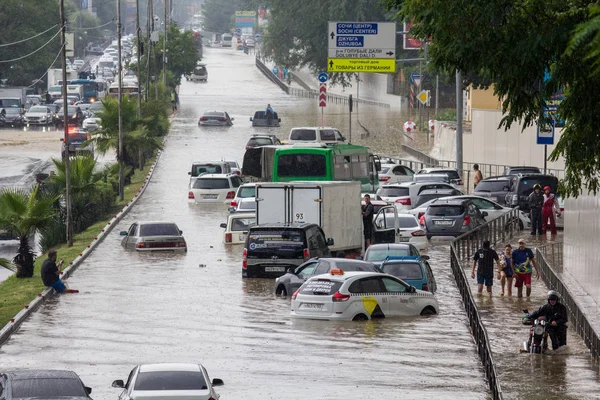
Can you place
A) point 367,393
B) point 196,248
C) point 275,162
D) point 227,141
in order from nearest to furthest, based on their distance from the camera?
1. point 367,393
2. point 196,248
3. point 275,162
4. point 227,141

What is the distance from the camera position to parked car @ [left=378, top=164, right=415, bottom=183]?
2215 inches

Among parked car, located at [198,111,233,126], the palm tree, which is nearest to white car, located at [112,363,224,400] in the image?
the palm tree

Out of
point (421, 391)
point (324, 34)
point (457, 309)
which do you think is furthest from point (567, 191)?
point (324, 34)

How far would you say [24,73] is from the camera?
130 m

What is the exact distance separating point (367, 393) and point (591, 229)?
40.3 ft

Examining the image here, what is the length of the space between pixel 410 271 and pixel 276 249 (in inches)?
163

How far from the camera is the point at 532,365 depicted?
2377cm

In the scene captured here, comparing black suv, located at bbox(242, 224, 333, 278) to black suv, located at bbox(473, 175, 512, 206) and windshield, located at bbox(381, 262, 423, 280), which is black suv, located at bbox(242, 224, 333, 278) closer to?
windshield, located at bbox(381, 262, 423, 280)

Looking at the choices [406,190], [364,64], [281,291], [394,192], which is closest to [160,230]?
[281,291]

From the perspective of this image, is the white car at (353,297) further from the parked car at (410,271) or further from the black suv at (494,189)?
the black suv at (494,189)

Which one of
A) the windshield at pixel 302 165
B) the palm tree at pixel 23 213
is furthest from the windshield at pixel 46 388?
the windshield at pixel 302 165

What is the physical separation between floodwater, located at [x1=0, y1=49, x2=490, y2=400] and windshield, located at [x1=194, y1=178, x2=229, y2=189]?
962 centimetres

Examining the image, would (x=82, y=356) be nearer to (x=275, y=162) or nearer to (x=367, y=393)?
(x=367, y=393)

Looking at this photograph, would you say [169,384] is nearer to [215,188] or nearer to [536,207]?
[536,207]
